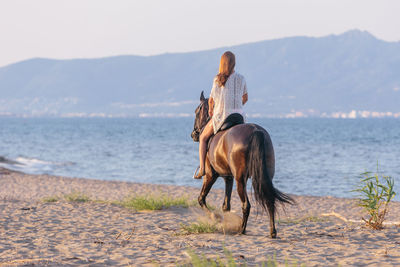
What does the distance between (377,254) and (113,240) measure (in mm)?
4027

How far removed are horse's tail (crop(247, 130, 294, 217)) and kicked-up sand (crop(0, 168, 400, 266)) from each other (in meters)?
0.74

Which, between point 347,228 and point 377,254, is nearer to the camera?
point 377,254

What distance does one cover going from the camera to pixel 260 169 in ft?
24.0

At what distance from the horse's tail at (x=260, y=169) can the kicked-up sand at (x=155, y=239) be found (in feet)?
2.43

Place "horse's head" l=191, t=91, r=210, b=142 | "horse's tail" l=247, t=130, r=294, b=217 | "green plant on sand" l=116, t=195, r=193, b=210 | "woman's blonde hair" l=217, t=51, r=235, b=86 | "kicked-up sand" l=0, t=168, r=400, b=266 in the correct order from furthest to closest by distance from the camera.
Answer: "green plant on sand" l=116, t=195, r=193, b=210 < "horse's head" l=191, t=91, r=210, b=142 < "woman's blonde hair" l=217, t=51, r=235, b=86 < "horse's tail" l=247, t=130, r=294, b=217 < "kicked-up sand" l=0, t=168, r=400, b=266

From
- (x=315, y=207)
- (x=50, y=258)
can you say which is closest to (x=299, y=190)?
(x=315, y=207)

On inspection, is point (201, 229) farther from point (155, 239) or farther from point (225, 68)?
point (225, 68)

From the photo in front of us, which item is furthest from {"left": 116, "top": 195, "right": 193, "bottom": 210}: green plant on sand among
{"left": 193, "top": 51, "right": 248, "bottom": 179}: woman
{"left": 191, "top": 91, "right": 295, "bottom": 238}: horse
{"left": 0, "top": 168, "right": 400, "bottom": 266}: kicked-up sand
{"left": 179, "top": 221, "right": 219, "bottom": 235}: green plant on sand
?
{"left": 193, "top": 51, "right": 248, "bottom": 179}: woman

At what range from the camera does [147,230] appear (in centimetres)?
927

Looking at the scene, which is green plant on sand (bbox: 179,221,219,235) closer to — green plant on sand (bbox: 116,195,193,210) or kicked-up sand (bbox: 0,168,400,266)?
kicked-up sand (bbox: 0,168,400,266)

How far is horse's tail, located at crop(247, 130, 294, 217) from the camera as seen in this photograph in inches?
288

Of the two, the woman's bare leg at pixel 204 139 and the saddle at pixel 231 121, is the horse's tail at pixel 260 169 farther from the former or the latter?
the woman's bare leg at pixel 204 139

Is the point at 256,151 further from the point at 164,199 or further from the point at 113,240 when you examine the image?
the point at 164,199

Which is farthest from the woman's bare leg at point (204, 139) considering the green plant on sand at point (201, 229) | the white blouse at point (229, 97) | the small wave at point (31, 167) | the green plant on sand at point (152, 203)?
the small wave at point (31, 167)
